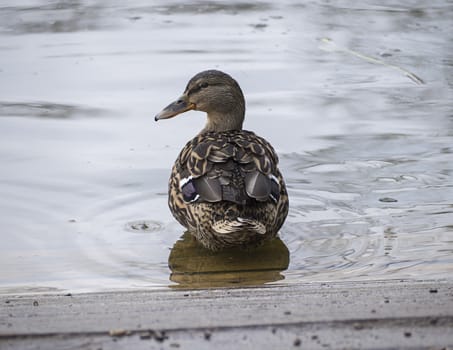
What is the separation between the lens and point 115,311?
415 cm

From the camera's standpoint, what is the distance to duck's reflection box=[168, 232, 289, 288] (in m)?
5.71

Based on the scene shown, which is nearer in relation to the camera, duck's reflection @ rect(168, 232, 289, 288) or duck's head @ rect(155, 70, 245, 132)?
duck's reflection @ rect(168, 232, 289, 288)

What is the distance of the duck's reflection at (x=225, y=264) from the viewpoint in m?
5.71

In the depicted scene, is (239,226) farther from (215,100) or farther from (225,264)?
(215,100)

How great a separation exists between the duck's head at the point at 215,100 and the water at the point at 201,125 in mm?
470

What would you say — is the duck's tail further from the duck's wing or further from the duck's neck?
the duck's neck

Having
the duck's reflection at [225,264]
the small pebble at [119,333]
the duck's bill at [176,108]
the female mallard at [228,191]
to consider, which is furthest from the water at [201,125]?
the small pebble at [119,333]

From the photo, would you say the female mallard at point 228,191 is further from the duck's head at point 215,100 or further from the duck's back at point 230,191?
the duck's head at point 215,100

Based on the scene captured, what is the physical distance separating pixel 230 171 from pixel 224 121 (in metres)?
1.52

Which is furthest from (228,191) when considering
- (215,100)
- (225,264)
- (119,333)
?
(119,333)

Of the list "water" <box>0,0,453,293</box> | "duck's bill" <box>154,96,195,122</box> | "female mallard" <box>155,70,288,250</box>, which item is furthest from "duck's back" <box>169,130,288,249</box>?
"duck's bill" <box>154,96,195,122</box>

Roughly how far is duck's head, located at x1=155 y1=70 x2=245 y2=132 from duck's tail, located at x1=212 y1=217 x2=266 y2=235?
64.1 inches

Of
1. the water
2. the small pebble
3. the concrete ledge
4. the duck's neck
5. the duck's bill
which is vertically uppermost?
the small pebble

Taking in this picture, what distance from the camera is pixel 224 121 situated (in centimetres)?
742
